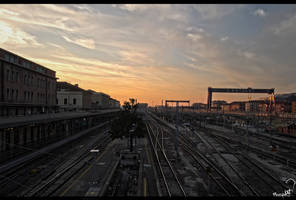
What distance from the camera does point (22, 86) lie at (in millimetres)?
34125

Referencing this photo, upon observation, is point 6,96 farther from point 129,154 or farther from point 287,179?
point 287,179

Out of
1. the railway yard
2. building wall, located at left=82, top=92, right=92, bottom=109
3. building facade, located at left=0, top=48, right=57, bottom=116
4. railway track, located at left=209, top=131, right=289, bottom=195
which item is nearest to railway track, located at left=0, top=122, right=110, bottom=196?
the railway yard

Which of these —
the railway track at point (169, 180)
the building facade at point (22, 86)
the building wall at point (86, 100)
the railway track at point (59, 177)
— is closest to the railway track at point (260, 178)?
the railway track at point (169, 180)

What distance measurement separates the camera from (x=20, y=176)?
16.7 m

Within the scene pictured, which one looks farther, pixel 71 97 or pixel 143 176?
pixel 71 97

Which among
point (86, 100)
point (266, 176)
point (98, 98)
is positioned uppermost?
point (98, 98)

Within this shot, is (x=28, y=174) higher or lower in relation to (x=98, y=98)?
lower

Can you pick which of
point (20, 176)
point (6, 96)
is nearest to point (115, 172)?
point (20, 176)

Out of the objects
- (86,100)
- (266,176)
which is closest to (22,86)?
(266,176)

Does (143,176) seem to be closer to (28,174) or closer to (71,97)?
(28,174)

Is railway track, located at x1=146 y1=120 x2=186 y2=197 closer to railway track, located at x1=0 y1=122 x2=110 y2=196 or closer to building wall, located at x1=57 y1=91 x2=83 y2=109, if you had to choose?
railway track, located at x1=0 y1=122 x2=110 y2=196

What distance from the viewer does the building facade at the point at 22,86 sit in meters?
29.1

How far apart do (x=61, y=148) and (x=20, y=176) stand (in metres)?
12.2

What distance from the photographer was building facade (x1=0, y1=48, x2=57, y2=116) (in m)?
29.1
